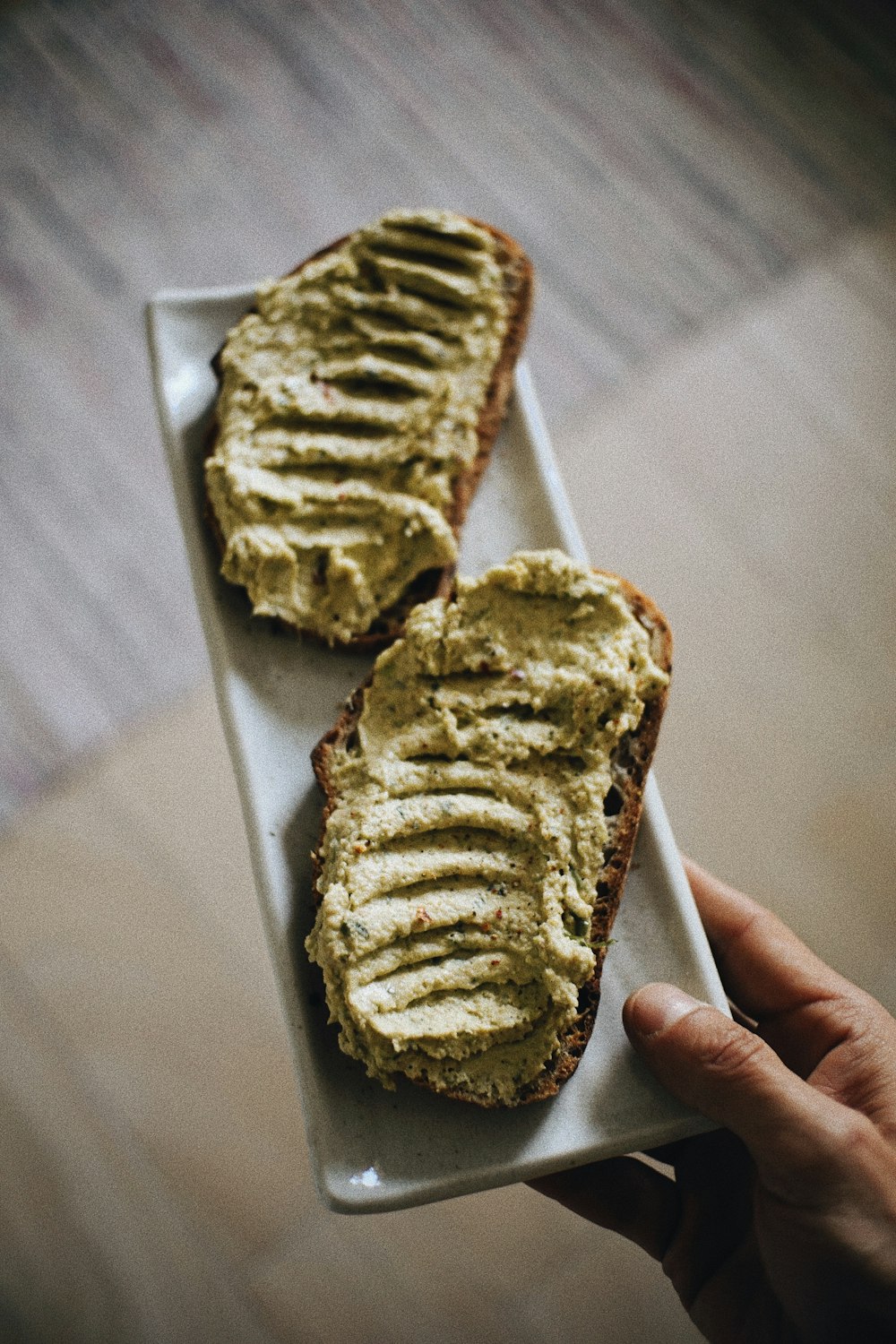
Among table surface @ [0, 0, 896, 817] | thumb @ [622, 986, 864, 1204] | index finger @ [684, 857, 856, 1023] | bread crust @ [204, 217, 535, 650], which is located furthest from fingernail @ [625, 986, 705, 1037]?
table surface @ [0, 0, 896, 817]

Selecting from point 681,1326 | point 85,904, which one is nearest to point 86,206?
point 85,904

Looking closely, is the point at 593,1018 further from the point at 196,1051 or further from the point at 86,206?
the point at 86,206

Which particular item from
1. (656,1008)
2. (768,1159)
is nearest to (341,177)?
(656,1008)

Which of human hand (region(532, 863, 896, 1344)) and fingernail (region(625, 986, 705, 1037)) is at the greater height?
fingernail (region(625, 986, 705, 1037))

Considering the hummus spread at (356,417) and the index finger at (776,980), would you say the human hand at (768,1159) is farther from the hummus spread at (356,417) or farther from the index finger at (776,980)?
the hummus spread at (356,417)

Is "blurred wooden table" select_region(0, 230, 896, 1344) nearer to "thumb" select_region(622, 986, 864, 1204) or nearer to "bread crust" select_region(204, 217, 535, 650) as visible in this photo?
"bread crust" select_region(204, 217, 535, 650)

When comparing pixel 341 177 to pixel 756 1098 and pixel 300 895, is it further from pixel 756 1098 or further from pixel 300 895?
pixel 756 1098
